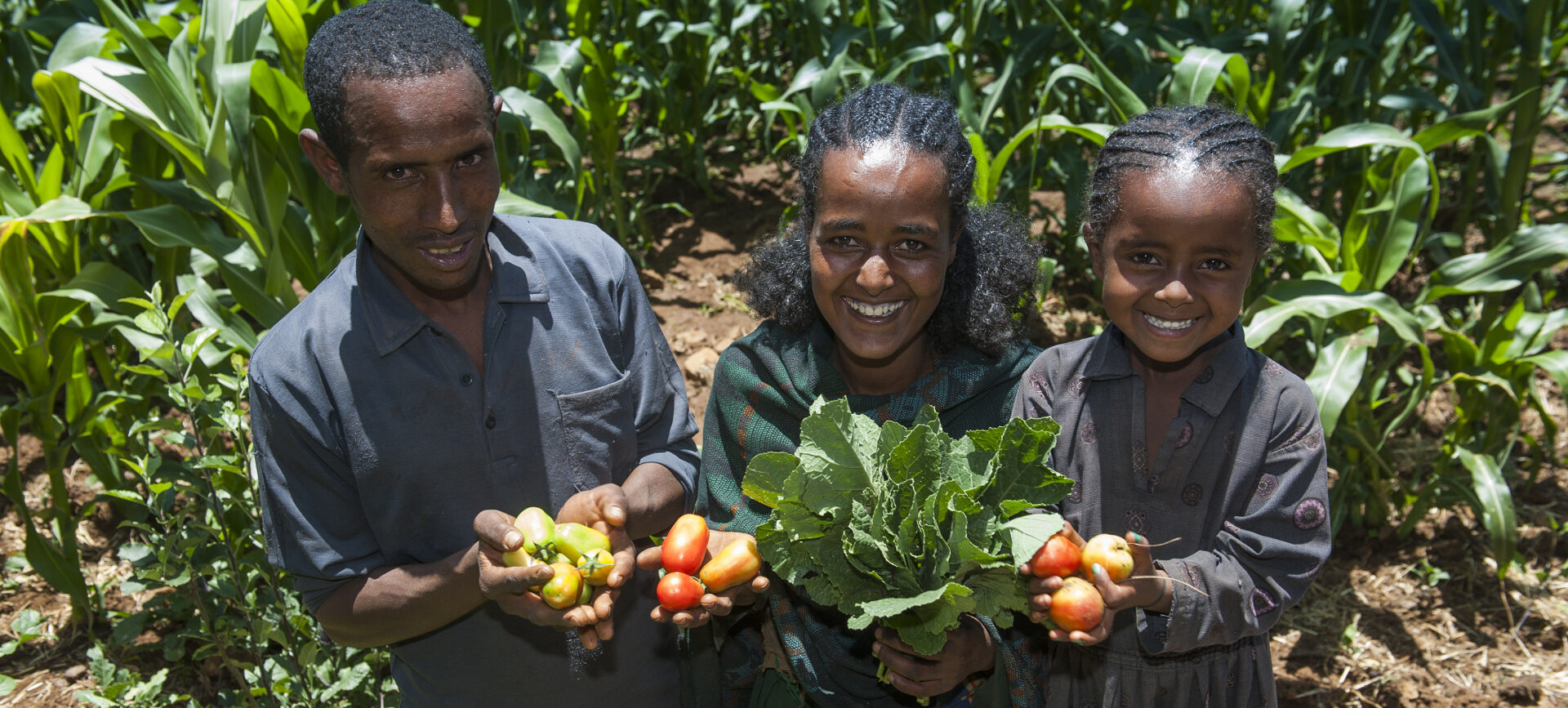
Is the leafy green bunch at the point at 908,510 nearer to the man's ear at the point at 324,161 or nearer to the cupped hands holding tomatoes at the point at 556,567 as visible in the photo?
the cupped hands holding tomatoes at the point at 556,567

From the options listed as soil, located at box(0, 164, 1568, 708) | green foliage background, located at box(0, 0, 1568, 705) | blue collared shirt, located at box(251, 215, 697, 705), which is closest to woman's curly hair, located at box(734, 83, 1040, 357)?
blue collared shirt, located at box(251, 215, 697, 705)

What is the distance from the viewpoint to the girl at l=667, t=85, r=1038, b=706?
1658 mm

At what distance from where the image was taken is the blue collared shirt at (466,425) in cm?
159

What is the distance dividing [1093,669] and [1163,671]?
0.11 meters

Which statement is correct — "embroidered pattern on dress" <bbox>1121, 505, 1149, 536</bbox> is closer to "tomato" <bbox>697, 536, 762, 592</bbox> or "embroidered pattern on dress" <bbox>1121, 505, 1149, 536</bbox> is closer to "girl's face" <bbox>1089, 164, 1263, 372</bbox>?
"girl's face" <bbox>1089, 164, 1263, 372</bbox>

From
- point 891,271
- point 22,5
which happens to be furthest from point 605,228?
point 891,271

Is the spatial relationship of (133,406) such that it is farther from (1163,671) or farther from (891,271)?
(1163,671)

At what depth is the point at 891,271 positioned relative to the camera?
65.4 inches

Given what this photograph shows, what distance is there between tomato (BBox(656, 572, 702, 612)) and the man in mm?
68

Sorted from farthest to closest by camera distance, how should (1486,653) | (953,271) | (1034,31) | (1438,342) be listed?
(1438,342)
(1034,31)
(1486,653)
(953,271)

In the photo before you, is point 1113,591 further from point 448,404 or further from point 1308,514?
point 448,404

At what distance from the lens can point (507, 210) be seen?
8.95ft

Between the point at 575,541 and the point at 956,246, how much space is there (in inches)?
34.1

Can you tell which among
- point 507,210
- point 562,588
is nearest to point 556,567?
point 562,588
